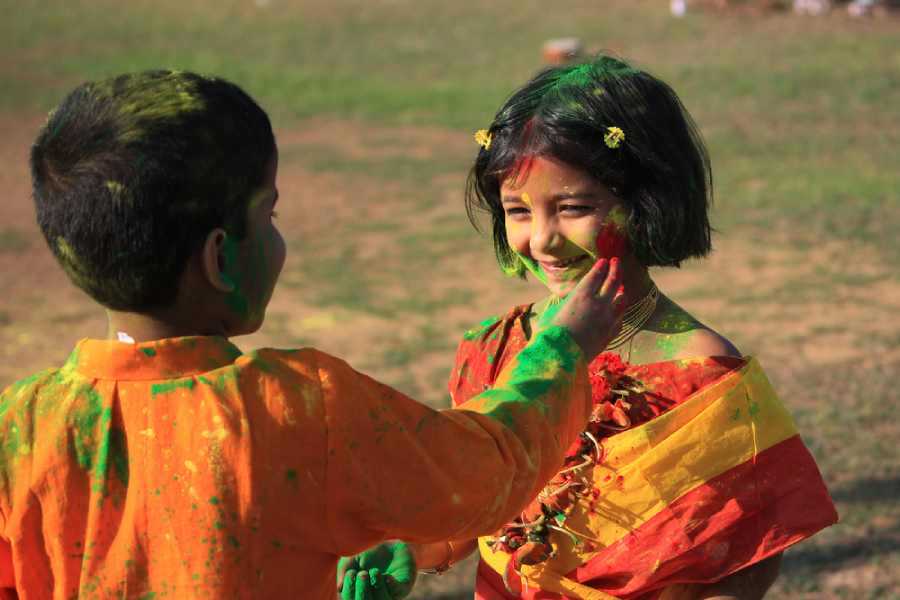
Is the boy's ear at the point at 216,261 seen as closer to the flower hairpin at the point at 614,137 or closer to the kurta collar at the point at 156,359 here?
the kurta collar at the point at 156,359

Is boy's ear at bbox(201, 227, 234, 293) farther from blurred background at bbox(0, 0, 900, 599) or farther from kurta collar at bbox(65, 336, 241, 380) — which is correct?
blurred background at bbox(0, 0, 900, 599)

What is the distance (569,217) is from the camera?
2660 mm

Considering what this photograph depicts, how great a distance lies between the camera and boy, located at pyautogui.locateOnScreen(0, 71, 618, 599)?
5.73ft

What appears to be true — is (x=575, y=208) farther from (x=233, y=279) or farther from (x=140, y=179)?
(x=140, y=179)

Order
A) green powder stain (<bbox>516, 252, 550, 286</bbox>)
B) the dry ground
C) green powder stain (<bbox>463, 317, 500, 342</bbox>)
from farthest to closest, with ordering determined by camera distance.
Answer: the dry ground < green powder stain (<bbox>463, 317, 500, 342</bbox>) < green powder stain (<bbox>516, 252, 550, 286</bbox>)

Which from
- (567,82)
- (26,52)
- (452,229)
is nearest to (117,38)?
(26,52)

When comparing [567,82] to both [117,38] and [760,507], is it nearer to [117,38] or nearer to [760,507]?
[760,507]

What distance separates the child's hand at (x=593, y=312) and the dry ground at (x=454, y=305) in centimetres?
342

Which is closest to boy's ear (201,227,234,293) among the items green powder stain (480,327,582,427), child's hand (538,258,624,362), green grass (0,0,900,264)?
green powder stain (480,327,582,427)

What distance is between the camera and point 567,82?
273cm

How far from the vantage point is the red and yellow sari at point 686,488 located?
2.54 metres

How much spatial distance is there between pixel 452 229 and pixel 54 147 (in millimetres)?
9387

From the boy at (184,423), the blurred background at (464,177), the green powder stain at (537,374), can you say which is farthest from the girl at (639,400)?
the blurred background at (464,177)

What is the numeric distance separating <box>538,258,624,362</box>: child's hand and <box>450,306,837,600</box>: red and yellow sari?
1.74 feet
